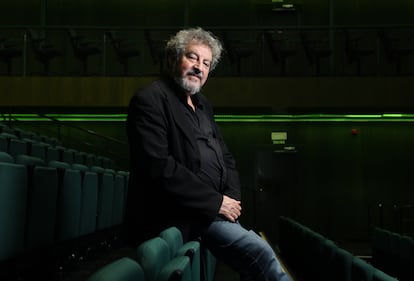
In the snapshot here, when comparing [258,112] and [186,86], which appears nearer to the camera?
[186,86]

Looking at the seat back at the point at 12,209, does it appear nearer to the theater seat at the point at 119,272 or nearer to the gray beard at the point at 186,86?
the gray beard at the point at 186,86

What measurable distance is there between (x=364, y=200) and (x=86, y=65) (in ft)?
8.99

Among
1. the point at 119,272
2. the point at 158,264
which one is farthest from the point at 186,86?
the point at 119,272

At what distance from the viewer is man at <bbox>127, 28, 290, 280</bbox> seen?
3.61 feet

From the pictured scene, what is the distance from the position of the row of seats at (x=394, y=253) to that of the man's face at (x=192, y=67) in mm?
1528

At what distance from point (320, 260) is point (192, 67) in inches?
35.4

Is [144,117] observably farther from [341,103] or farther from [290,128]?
[290,128]

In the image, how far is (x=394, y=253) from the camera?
269cm

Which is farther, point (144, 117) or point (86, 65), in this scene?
point (86, 65)

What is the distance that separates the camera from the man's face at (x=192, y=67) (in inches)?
47.5

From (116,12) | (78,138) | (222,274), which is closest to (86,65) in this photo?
(78,138)

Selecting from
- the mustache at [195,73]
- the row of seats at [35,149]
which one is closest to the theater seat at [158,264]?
the mustache at [195,73]

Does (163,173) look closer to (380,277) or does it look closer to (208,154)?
(208,154)

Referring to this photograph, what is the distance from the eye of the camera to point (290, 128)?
5910mm
